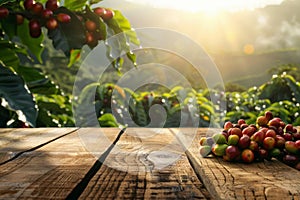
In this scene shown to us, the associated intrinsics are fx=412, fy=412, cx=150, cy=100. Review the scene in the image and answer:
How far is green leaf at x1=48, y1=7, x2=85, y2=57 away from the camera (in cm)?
182

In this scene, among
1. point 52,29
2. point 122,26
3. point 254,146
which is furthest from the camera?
point 122,26

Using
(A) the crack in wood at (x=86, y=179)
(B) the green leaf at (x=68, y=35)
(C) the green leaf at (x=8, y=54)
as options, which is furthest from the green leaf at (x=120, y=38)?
(A) the crack in wood at (x=86, y=179)

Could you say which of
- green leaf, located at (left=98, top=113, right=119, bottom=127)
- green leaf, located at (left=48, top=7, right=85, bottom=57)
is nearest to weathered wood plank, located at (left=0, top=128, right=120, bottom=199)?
green leaf, located at (left=48, top=7, right=85, bottom=57)

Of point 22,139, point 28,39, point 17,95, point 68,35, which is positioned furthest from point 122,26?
point 22,139

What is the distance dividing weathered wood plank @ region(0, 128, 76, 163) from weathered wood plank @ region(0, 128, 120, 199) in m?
0.04

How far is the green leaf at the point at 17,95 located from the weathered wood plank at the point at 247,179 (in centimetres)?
75

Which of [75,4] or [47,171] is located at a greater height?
[75,4]

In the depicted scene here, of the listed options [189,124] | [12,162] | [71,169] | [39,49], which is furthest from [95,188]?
[189,124]

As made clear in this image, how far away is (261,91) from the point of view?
3541 mm

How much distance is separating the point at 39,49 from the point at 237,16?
512 inches

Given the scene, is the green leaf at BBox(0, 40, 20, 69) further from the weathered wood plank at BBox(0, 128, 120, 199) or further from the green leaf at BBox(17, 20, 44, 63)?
the weathered wood plank at BBox(0, 128, 120, 199)

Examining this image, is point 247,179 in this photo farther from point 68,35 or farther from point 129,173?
point 68,35

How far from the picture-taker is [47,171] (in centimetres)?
74

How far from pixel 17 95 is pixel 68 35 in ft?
1.47
